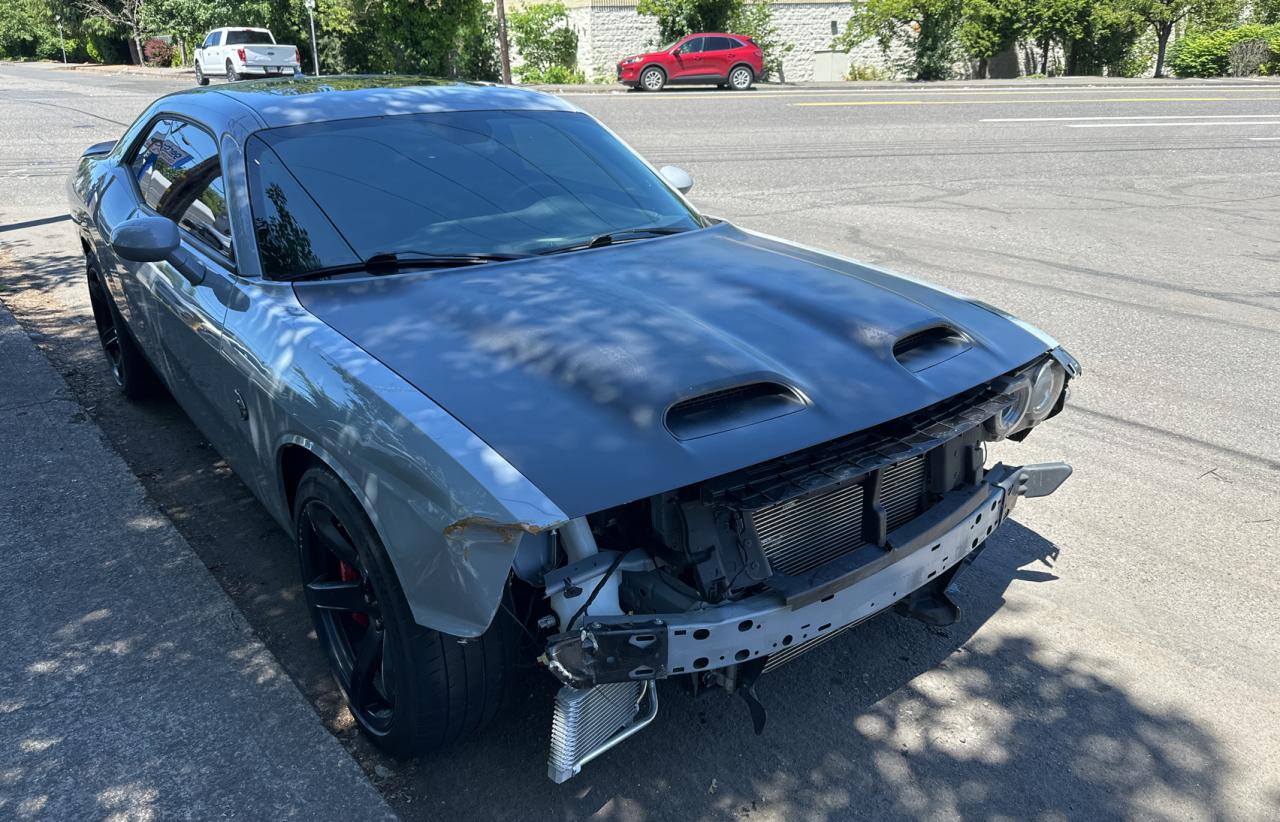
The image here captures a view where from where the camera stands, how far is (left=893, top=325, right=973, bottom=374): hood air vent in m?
2.92

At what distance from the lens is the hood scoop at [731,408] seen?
2.48 m

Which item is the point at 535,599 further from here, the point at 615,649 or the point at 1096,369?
the point at 1096,369

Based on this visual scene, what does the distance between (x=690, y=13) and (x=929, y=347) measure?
31019 mm

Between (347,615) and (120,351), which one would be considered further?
(120,351)

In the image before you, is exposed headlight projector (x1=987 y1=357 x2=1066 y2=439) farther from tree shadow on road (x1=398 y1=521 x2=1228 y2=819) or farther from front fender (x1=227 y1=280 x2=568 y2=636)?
front fender (x1=227 y1=280 x2=568 y2=636)

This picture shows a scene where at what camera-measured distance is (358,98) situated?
3.89 meters

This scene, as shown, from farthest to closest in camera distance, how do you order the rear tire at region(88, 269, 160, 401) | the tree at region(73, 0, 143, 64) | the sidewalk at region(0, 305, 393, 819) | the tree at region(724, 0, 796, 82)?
the tree at region(73, 0, 143, 64), the tree at region(724, 0, 796, 82), the rear tire at region(88, 269, 160, 401), the sidewalk at region(0, 305, 393, 819)

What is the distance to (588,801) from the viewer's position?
270 centimetres

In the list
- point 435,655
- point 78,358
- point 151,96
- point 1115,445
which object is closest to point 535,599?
point 435,655

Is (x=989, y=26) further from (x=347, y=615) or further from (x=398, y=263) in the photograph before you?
(x=347, y=615)

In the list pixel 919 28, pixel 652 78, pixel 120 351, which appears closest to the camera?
pixel 120 351

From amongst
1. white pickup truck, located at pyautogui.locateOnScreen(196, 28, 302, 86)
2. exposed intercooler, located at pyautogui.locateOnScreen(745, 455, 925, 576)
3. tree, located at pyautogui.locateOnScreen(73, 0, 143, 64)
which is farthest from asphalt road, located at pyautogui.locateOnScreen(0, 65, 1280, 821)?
tree, located at pyautogui.locateOnScreen(73, 0, 143, 64)

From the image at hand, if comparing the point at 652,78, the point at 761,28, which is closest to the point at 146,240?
the point at 652,78

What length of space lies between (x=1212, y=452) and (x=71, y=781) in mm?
4710
